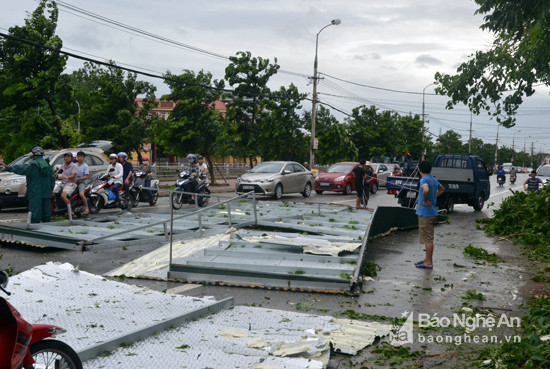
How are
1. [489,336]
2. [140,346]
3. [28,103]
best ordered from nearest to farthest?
1. [140,346]
2. [489,336]
3. [28,103]

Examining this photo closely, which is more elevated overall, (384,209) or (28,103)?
(28,103)

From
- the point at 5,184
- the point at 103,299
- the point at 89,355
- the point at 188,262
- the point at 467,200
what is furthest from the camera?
the point at 467,200

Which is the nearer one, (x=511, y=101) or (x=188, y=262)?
(x=188, y=262)

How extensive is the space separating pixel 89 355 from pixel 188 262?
387 centimetres

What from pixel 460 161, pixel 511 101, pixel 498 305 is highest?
pixel 511 101

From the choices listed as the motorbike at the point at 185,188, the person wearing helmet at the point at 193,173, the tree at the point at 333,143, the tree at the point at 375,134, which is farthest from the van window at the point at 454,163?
the tree at the point at 375,134

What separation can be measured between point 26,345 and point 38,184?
9.67m

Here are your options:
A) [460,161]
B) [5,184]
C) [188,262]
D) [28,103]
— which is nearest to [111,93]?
[28,103]

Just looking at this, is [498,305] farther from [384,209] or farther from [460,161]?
[460,161]

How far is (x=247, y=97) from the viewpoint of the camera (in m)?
38.8

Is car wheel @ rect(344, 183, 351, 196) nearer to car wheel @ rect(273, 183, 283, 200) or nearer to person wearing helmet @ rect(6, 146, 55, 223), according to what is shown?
car wheel @ rect(273, 183, 283, 200)

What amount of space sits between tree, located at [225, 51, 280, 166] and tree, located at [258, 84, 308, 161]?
0.67m

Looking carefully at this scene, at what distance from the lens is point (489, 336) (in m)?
5.58

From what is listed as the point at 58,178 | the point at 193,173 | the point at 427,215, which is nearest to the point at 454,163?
the point at 193,173
